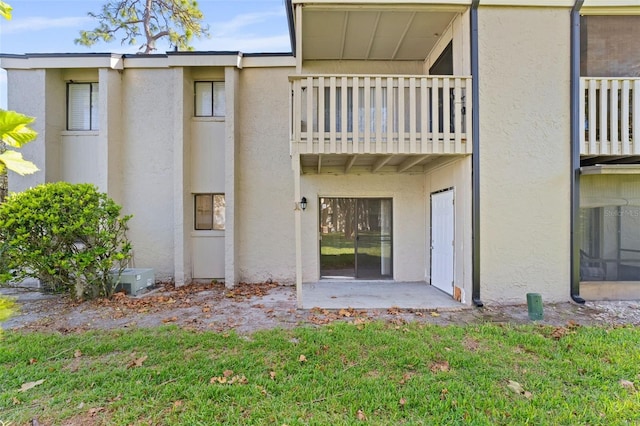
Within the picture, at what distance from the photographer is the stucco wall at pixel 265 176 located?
8.80m

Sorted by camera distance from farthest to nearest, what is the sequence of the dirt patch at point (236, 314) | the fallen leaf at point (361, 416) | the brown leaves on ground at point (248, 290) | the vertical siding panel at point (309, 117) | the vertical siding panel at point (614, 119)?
the brown leaves on ground at point (248, 290) < the vertical siding panel at point (614, 119) < the vertical siding panel at point (309, 117) < the dirt patch at point (236, 314) < the fallen leaf at point (361, 416)

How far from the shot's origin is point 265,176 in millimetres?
8828

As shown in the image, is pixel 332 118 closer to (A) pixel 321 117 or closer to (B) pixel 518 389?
(A) pixel 321 117

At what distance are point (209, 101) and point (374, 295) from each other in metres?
6.66

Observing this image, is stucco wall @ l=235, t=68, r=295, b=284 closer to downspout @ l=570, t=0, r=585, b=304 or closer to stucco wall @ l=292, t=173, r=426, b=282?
stucco wall @ l=292, t=173, r=426, b=282

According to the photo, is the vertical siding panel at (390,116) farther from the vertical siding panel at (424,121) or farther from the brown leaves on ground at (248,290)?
the brown leaves on ground at (248,290)

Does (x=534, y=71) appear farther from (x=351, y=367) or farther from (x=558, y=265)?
(x=351, y=367)

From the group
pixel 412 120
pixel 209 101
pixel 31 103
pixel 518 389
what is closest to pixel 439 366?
pixel 518 389

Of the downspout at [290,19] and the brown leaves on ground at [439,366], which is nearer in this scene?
the brown leaves on ground at [439,366]

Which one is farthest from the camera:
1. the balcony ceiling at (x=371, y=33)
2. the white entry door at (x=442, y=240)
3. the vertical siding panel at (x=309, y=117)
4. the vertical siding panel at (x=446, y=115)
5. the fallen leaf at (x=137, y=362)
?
the white entry door at (x=442, y=240)

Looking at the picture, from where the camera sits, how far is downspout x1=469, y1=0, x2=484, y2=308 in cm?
626

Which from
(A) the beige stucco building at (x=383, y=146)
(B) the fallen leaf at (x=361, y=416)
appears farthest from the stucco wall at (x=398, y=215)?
(B) the fallen leaf at (x=361, y=416)

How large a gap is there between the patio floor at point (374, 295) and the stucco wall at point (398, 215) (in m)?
0.40

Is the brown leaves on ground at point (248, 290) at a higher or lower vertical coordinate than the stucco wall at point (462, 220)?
lower
